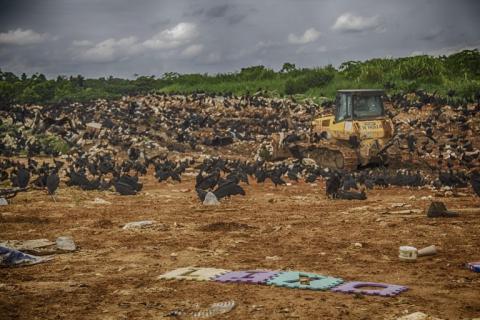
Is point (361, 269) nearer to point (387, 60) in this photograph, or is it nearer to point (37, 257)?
point (37, 257)

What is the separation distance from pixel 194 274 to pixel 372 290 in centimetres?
172

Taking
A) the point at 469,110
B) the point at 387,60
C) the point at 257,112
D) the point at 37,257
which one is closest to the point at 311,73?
the point at 387,60

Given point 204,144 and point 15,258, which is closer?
point 15,258

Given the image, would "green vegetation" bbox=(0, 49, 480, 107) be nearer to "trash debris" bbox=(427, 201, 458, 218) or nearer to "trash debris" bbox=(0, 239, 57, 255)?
"trash debris" bbox=(427, 201, 458, 218)

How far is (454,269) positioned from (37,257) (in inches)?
178

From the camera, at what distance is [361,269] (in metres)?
5.76

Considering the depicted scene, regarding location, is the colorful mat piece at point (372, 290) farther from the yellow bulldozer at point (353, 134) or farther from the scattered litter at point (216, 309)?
the yellow bulldozer at point (353, 134)

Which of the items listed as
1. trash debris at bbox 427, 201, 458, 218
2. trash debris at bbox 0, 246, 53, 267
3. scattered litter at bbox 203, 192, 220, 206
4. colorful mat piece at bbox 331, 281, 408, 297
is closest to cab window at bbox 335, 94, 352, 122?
scattered litter at bbox 203, 192, 220, 206

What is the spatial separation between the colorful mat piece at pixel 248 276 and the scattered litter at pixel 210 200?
540 cm

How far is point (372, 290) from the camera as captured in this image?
4.82 meters

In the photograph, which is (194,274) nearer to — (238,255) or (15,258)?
(238,255)

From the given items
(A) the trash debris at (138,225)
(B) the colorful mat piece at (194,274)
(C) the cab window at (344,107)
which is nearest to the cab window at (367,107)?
(C) the cab window at (344,107)

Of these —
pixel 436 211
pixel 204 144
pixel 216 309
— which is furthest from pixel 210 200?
pixel 204 144

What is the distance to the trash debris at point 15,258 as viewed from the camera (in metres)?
6.18
